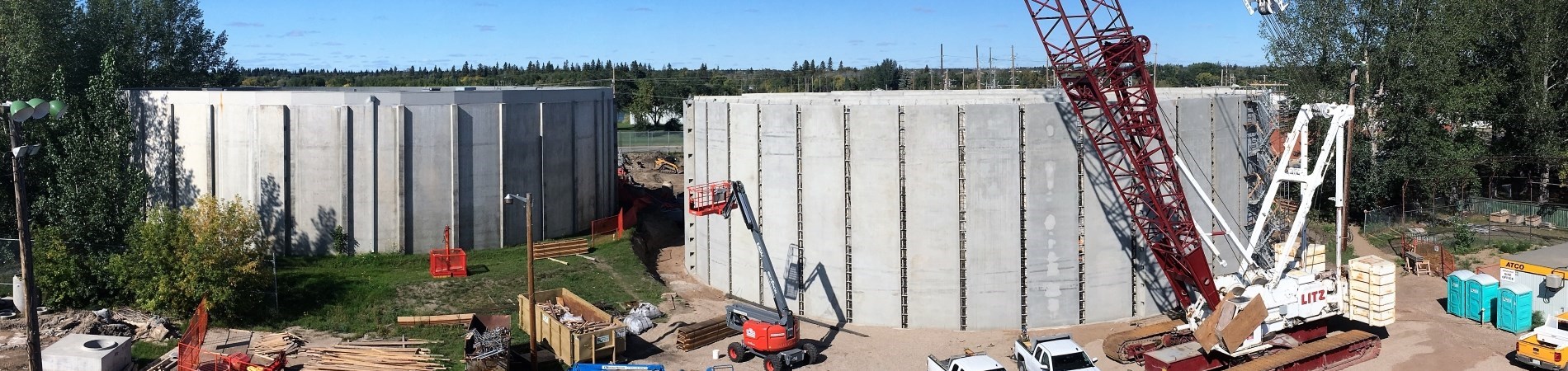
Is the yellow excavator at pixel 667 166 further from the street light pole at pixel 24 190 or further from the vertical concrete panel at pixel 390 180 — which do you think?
the street light pole at pixel 24 190

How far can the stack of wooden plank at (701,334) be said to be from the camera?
31.6 m

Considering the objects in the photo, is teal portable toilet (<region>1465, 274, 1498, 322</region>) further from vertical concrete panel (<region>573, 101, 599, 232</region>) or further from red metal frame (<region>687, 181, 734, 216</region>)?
vertical concrete panel (<region>573, 101, 599, 232</region>)

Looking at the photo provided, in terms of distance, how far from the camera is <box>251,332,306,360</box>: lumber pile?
1152 inches

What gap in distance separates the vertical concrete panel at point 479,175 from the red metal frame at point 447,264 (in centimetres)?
401

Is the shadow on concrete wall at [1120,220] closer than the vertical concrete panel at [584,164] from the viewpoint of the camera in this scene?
Yes

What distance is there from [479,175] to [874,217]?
1963cm

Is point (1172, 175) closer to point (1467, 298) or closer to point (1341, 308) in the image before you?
point (1341, 308)

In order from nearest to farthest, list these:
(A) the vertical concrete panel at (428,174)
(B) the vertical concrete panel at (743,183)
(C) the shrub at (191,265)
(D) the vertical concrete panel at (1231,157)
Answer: (C) the shrub at (191,265) → (D) the vertical concrete panel at (1231,157) → (B) the vertical concrete panel at (743,183) → (A) the vertical concrete panel at (428,174)

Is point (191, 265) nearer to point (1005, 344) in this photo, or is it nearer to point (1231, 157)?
point (1005, 344)

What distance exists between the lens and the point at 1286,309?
29.6 meters

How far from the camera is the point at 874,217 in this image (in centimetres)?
3353

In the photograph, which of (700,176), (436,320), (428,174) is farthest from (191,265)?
(700,176)

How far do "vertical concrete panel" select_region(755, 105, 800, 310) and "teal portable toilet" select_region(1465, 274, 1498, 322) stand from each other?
21.2 meters

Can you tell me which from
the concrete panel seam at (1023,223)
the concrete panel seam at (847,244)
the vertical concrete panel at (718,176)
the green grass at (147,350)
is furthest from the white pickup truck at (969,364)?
the green grass at (147,350)
